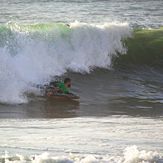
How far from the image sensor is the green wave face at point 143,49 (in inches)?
932

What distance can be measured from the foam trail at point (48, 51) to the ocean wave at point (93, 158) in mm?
6677

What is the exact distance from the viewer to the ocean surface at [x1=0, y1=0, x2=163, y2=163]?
9609mm

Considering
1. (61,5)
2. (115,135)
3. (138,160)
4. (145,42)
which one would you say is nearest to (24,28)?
(145,42)

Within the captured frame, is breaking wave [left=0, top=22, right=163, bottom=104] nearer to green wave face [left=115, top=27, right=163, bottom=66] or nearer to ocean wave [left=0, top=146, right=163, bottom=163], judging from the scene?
green wave face [left=115, top=27, right=163, bottom=66]

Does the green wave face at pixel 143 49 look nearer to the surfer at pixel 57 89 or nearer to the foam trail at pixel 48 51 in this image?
the foam trail at pixel 48 51

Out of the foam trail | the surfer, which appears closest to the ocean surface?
the foam trail

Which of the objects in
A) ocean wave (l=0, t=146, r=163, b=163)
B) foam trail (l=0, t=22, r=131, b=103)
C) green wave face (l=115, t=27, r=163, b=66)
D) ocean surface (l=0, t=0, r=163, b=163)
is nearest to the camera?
ocean wave (l=0, t=146, r=163, b=163)

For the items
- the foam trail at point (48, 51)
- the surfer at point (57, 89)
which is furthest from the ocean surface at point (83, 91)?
the surfer at point (57, 89)

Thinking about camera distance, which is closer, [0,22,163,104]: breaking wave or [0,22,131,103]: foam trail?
[0,22,131,103]: foam trail

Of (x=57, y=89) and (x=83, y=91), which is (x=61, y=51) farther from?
(x=57, y=89)

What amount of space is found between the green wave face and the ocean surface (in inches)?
1.4

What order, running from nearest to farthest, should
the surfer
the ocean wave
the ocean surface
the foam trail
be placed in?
the ocean wave
the ocean surface
the surfer
the foam trail

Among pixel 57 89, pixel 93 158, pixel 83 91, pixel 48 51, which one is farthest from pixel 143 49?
pixel 93 158

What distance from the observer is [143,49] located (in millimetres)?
24906
